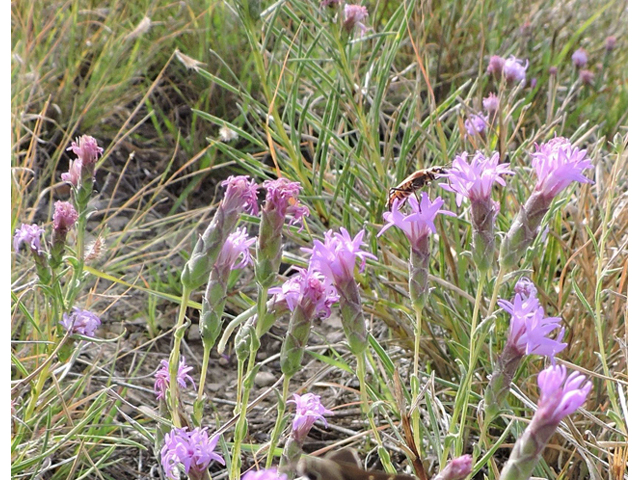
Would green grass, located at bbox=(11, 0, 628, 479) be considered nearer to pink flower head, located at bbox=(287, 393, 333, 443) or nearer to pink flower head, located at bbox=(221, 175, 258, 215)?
pink flower head, located at bbox=(287, 393, 333, 443)

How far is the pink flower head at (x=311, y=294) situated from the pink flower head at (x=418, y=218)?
95mm

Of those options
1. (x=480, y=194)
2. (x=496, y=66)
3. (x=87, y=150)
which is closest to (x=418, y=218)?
(x=480, y=194)

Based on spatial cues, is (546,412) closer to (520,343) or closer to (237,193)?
(520,343)

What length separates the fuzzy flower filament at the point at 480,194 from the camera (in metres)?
0.90

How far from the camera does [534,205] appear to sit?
90cm

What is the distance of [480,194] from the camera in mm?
903

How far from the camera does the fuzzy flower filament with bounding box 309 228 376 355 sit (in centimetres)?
86

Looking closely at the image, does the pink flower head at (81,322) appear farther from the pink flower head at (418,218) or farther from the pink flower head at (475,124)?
the pink flower head at (475,124)

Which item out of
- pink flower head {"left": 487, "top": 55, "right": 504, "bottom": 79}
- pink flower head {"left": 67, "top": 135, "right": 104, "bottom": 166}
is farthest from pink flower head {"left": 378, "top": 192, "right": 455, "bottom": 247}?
pink flower head {"left": 487, "top": 55, "right": 504, "bottom": 79}

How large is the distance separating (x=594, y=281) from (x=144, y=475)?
0.97 m

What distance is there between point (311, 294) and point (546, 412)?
313 millimetres

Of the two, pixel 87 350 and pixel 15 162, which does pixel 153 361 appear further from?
pixel 15 162

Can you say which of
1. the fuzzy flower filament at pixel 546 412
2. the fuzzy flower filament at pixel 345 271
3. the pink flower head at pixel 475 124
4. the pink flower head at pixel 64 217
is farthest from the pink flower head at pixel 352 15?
the fuzzy flower filament at pixel 546 412
